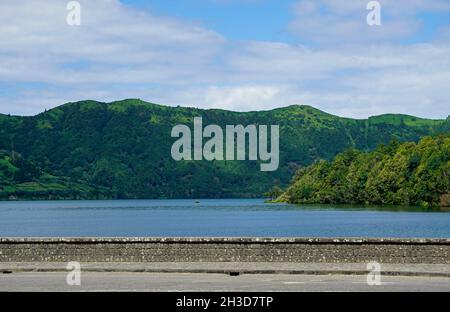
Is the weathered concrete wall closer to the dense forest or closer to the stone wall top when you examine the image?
the stone wall top

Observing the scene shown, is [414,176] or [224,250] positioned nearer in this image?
[224,250]

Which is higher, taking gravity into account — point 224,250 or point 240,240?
point 240,240

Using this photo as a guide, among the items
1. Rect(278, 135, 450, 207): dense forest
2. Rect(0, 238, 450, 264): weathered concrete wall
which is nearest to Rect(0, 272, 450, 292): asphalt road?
Rect(0, 238, 450, 264): weathered concrete wall

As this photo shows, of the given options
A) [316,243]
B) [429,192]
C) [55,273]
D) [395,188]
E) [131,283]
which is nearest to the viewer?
[131,283]

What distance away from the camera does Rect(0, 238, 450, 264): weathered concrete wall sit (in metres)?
33.1

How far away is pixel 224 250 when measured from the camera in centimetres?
3412

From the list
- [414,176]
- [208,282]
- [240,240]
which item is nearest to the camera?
[208,282]

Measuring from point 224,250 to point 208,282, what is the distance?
6.59 m

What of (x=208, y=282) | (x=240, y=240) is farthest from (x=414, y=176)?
(x=208, y=282)

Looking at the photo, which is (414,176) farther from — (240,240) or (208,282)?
(208,282)

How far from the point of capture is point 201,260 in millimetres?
34219
